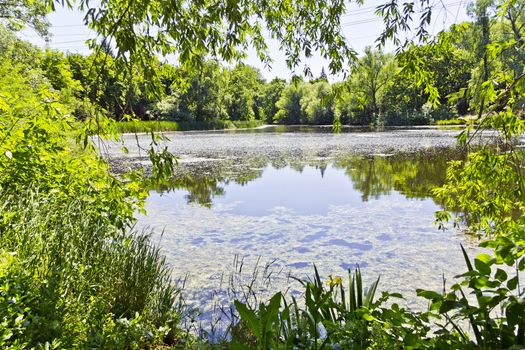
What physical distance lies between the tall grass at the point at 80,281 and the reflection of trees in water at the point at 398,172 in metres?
6.71

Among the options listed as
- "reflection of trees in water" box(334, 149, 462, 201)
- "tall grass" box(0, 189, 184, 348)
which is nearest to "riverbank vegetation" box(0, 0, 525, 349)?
"tall grass" box(0, 189, 184, 348)

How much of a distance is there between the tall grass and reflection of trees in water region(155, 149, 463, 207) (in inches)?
219

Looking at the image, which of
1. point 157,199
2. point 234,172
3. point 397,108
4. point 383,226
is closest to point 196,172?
point 234,172

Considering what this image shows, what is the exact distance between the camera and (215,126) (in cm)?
5091

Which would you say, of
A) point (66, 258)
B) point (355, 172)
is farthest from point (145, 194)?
point (355, 172)

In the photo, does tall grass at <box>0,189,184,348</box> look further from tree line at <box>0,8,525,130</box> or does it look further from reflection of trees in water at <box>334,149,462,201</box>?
reflection of trees in water at <box>334,149,462,201</box>

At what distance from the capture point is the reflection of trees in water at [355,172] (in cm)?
1061

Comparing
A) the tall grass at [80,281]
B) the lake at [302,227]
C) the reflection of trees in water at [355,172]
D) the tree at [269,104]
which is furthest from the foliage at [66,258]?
the tree at [269,104]

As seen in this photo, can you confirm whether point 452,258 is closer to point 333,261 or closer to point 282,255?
point 333,261

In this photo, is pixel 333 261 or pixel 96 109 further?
pixel 333 261

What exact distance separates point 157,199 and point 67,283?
738cm

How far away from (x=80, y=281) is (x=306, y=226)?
4.92m

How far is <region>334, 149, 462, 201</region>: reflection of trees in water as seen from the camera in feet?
34.7

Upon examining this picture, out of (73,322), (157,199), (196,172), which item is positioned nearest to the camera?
(73,322)
